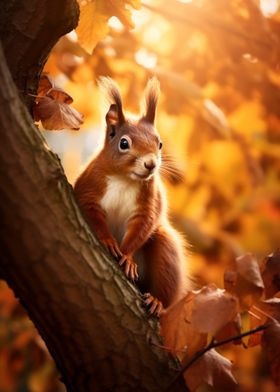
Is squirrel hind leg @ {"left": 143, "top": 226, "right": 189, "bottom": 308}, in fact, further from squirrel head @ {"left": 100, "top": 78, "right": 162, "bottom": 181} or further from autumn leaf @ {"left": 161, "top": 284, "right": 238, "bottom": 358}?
autumn leaf @ {"left": 161, "top": 284, "right": 238, "bottom": 358}

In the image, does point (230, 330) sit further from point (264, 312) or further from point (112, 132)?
point (112, 132)

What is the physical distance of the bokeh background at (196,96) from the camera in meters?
3.36

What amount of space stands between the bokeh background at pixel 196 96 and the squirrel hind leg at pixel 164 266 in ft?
1.02

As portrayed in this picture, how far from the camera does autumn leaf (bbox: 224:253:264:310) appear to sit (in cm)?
187

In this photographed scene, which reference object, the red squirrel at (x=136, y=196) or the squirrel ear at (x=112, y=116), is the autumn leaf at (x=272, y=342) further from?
the squirrel ear at (x=112, y=116)

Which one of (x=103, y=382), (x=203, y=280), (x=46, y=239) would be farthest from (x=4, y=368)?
(x=46, y=239)

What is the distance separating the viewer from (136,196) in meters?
2.63

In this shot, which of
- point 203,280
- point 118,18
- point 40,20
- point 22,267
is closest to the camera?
point 22,267

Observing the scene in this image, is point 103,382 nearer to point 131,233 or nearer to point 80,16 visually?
point 131,233

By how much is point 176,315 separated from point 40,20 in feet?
3.05

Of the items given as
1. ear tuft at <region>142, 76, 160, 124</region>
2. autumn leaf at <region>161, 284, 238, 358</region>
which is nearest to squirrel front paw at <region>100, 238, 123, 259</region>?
autumn leaf at <region>161, 284, 238, 358</region>

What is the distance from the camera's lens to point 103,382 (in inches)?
76.1

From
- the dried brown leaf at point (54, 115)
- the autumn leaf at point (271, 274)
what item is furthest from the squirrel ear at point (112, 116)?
the autumn leaf at point (271, 274)

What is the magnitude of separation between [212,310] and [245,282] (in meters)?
0.14
